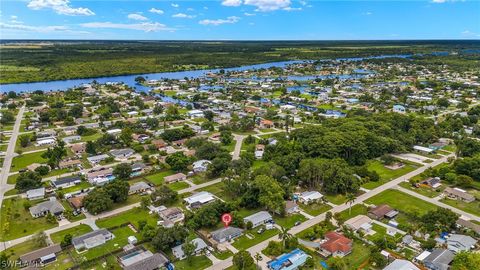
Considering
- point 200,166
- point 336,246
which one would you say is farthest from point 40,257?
point 336,246

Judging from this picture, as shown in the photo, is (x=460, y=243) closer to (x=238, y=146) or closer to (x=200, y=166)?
(x=200, y=166)

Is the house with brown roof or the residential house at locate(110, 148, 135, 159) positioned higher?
the residential house at locate(110, 148, 135, 159)

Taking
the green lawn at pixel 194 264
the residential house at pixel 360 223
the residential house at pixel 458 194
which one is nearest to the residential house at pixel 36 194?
the green lawn at pixel 194 264

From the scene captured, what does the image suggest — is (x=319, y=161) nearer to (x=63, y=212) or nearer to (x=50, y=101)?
(x=63, y=212)

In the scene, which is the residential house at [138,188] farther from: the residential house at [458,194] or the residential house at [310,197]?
the residential house at [458,194]

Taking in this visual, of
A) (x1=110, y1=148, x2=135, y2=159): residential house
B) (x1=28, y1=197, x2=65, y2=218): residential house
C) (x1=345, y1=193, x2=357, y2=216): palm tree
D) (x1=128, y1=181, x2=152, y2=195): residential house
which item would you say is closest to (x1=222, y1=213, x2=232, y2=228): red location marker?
(x1=345, y1=193, x2=357, y2=216): palm tree

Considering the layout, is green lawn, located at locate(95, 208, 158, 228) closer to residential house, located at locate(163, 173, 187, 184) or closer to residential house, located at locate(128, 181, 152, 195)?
residential house, located at locate(128, 181, 152, 195)
